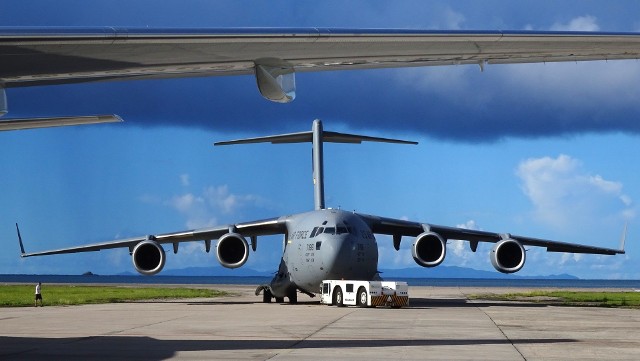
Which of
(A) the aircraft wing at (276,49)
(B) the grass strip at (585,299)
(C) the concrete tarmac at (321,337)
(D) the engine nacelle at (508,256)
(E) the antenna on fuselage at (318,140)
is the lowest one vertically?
(B) the grass strip at (585,299)

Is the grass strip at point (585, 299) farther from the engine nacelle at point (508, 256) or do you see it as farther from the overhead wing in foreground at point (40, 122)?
the overhead wing in foreground at point (40, 122)

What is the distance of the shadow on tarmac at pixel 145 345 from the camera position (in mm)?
12203

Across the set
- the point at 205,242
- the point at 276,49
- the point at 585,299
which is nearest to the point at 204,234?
the point at 205,242

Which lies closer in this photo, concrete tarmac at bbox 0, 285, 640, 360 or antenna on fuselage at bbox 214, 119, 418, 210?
concrete tarmac at bbox 0, 285, 640, 360

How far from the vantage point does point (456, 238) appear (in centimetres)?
3397

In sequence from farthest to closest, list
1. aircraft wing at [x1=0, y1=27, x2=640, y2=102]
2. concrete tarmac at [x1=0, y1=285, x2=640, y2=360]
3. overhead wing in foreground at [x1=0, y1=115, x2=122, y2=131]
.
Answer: concrete tarmac at [x1=0, y1=285, x2=640, y2=360] < overhead wing in foreground at [x1=0, y1=115, x2=122, y2=131] < aircraft wing at [x1=0, y1=27, x2=640, y2=102]

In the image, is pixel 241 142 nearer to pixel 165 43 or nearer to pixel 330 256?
pixel 330 256

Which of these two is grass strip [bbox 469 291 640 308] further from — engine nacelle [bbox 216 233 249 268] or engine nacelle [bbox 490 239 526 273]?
engine nacelle [bbox 216 233 249 268]

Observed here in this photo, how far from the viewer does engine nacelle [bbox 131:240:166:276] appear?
31.0 m

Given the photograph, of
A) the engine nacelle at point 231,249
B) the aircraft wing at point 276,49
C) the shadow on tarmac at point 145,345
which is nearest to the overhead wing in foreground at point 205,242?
the engine nacelle at point 231,249

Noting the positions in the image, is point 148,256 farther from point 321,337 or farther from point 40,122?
point 40,122

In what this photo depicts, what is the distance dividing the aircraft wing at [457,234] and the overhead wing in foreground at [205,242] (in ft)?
11.0

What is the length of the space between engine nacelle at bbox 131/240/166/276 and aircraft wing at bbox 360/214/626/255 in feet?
22.1

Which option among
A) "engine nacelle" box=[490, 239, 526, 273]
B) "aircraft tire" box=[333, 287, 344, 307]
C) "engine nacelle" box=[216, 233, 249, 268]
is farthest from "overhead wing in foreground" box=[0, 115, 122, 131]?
"engine nacelle" box=[490, 239, 526, 273]
